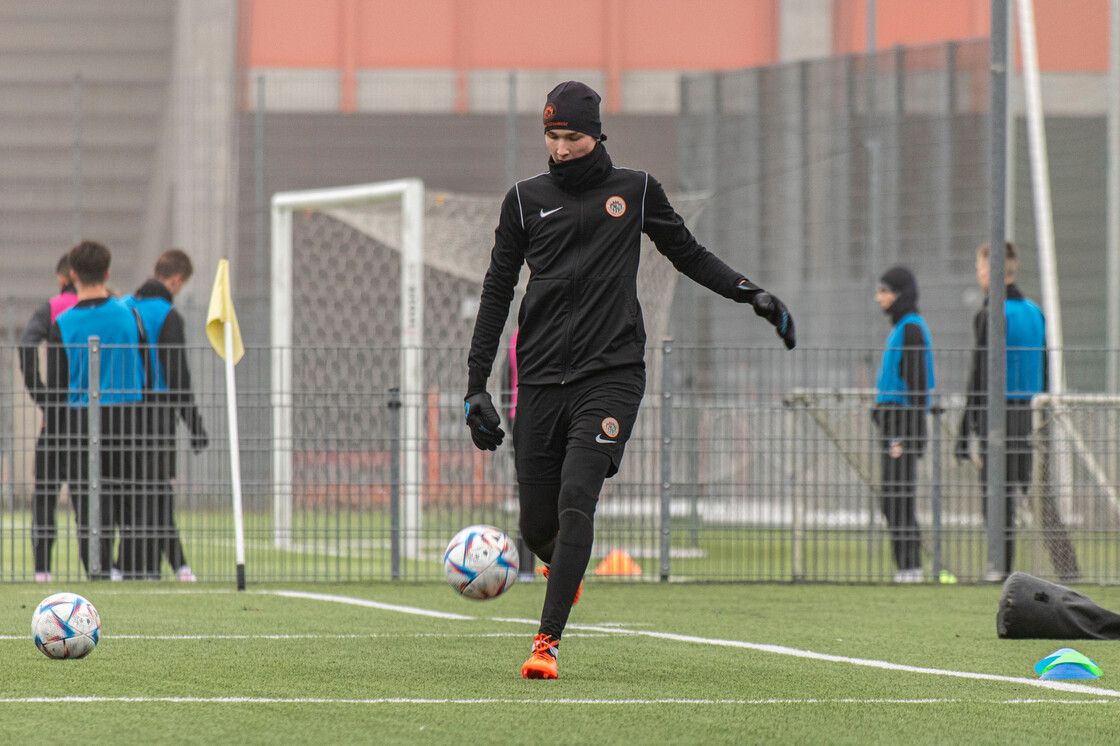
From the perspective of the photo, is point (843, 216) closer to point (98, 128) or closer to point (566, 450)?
point (98, 128)

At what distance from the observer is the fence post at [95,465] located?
28.5 feet

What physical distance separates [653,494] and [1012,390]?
2.25m

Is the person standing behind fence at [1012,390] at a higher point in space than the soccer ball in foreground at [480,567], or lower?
higher

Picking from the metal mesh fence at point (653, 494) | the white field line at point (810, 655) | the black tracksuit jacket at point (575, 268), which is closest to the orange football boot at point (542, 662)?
the black tracksuit jacket at point (575, 268)

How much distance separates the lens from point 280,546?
9.27 meters

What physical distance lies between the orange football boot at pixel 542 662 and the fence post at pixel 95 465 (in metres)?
4.47

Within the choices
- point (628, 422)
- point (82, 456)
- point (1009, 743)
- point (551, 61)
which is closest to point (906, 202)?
point (551, 61)

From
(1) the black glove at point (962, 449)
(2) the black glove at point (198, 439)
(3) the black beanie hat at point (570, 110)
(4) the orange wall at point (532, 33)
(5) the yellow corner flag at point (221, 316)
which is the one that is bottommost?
(1) the black glove at point (962, 449)

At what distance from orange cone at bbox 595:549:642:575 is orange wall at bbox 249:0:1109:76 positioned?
459 inches

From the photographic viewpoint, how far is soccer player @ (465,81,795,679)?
17.0 ft

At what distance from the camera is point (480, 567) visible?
565cm

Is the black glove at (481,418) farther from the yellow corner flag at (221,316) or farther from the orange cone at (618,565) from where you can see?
the orange cone at (618,565)

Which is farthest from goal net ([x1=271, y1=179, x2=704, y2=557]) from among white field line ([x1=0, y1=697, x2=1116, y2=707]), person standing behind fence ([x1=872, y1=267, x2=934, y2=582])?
white field line ([x1=0, y1=697, x2=1116, y2=707])

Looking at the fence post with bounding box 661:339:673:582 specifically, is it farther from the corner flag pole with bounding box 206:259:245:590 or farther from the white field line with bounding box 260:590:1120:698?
the corner flag pole with bounding box 206:259:245:590
